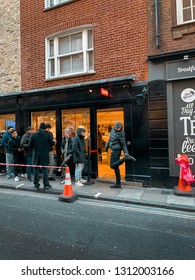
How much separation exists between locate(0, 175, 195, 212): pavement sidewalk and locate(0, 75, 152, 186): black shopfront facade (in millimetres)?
712

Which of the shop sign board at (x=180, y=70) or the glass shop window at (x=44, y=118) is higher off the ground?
the shop sign board at (x=180, y=70)

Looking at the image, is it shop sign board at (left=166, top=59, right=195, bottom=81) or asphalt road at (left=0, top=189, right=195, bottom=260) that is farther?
shop sign board at (left=166, top=59, right=195, bottom=81)

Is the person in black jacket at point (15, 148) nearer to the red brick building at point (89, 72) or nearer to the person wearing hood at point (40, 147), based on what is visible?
the red brick building at point (89, 72)

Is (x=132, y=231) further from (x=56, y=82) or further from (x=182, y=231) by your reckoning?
(x=56, y=82)

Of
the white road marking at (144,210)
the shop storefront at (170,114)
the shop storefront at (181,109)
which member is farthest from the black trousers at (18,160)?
the shop storefront at (181,109)

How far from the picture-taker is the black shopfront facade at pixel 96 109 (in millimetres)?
7957

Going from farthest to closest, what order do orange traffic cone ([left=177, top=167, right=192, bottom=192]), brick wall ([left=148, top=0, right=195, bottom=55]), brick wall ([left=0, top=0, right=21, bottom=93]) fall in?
brick wall ([left=0, top=0, right=21, bottom=93]) < brick wall ([left=148, top=0, right=195, bottom=55]) < orange traffic cone ([left=177, top=167, right=192, bottom=192])

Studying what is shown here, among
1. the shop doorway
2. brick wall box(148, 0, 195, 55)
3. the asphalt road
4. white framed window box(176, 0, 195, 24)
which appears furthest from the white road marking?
white framed window box(176, 0, 195, 24)

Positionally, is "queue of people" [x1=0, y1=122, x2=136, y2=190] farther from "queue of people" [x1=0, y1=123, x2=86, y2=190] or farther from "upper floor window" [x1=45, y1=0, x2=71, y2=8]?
"upper floor window" [x1=45, y1=0, x2=71, y2=8]

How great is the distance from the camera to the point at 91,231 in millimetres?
4371

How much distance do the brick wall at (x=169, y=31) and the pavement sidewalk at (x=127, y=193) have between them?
4.41m

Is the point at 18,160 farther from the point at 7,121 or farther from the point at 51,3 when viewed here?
the point at 51,3

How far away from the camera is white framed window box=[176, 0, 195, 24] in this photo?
751 cm

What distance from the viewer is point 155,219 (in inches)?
198
